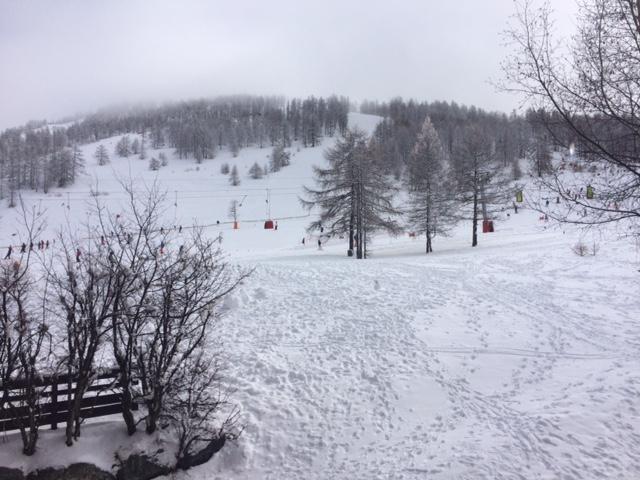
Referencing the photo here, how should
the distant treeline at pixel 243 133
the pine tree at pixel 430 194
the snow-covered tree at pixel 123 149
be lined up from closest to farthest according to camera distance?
the pine tree at pixel 430 194
the distant treeline at pixel 243 133
the snow-covered tree at pixel 123 149

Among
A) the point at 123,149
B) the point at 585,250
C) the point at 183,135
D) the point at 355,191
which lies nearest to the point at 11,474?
the point at 355,191

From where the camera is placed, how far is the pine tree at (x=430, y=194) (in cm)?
2748

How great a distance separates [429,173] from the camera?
90.4 feet

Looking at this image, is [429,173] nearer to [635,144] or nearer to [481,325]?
[481,325]

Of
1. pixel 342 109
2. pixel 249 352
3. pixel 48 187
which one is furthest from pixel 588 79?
pixel 342 109

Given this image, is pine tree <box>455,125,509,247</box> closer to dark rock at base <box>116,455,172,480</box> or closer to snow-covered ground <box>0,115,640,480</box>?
snow-covered ground <box>0,115,640,480</box>

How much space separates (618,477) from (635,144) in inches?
173

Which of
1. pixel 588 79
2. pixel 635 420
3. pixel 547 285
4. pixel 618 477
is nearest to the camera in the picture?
pixel 588 79

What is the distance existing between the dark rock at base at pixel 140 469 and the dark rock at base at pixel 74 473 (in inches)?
7.2

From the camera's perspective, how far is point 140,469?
18.9 ft

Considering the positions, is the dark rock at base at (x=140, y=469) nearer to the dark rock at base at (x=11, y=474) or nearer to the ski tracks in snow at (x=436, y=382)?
the ski tracks in snow at (x=436, y=382)

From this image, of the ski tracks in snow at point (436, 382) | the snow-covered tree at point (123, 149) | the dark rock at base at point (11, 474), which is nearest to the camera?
the dark rock at base at point (11, 474)

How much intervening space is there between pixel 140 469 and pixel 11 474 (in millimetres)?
1702

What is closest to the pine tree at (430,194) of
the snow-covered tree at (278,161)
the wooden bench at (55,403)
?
the wooden bench at (55,403)
